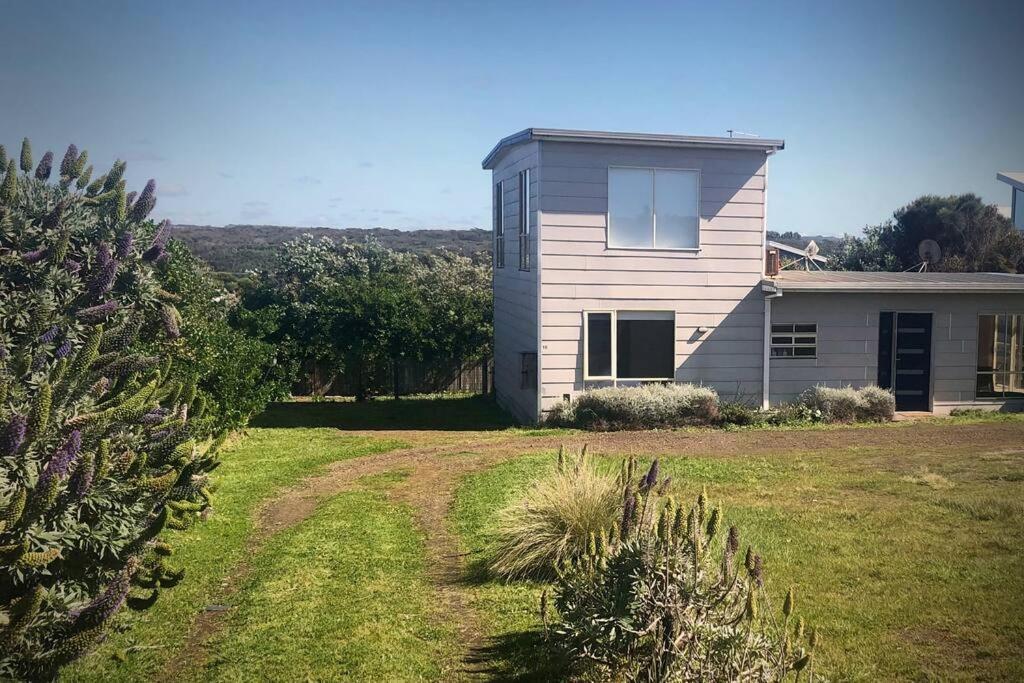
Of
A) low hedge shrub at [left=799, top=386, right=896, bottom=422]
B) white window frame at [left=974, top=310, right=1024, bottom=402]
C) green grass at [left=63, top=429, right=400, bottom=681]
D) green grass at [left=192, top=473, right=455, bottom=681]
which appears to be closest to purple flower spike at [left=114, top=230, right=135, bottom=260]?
green grass at [left=63, top=429, right=400, bottom=681]

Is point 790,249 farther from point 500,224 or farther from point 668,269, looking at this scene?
point 500,224

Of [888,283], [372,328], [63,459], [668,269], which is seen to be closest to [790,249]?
[888,283]

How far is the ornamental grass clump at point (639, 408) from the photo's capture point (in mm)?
16484

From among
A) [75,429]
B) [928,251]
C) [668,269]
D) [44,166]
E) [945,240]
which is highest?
[945,240]

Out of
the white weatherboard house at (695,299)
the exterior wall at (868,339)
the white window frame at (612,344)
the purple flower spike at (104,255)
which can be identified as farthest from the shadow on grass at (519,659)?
the exterior wall at (868,339)

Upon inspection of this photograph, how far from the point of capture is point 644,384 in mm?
17578

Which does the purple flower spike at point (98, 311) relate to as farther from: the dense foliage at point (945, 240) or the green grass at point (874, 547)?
the dense foliage at point (945, 240)

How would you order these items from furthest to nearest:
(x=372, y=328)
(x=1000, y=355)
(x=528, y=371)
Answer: (x=372, y=328), (x=1000, y=355), (x=528, y=371)

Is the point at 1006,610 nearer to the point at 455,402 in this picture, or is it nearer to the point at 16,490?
the point at 16,490

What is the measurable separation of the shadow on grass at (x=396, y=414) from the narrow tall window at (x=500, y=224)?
146 inches

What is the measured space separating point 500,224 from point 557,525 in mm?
13987

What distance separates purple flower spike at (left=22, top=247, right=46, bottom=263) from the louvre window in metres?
14.1

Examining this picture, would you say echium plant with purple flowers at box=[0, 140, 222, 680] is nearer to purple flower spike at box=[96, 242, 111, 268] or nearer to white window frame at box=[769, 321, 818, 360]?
purple flower spike at box=[96, 242, 111, 268]

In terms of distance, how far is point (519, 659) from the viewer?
21.7 feet
